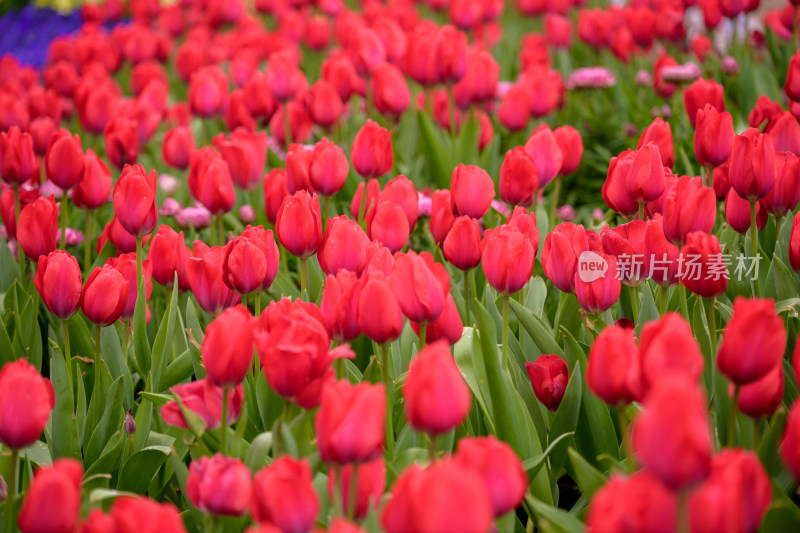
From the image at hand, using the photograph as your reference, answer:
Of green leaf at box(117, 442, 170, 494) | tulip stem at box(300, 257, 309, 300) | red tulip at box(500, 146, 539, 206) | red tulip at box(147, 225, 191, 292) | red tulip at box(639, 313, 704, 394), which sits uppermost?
red tulip at box(639, 313, 704, 394)

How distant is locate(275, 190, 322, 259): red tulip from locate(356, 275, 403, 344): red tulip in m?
0.49

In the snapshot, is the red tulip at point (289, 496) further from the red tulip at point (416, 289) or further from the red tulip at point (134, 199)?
the red tulip at point (134, 199)

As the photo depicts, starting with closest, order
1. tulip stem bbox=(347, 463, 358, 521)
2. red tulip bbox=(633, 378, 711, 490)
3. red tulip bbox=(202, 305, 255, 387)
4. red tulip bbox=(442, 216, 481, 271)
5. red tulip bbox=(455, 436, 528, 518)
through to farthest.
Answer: red tulip bbox=(633, 378, 711, 490) < red tulip bbox=(455, 436, 528, 518) < tulip stem bbox=(347, 463, 358, 521) < red tulip bbox=(202, 305, 255, 387) < red tulip bbox=(442, 216, 481, 271)

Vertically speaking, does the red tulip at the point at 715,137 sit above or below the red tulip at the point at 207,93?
above

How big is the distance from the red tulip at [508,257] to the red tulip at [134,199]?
2.56 feet

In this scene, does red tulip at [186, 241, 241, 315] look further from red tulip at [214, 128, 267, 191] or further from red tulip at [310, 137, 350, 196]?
red tulip at [214, 128, 267, 191]

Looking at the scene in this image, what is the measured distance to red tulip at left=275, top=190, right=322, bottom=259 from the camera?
175cm

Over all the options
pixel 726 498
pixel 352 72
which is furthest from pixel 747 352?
pixel 352 72

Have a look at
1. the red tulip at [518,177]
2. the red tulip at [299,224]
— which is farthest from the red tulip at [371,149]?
the red tulip at [299,224]

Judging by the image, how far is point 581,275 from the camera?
1.59m

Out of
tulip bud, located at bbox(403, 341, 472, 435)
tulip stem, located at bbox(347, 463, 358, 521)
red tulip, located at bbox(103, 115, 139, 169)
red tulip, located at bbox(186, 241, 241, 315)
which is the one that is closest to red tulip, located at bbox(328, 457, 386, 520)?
tulip stem, located at bbox(347, 463, 358, 521)

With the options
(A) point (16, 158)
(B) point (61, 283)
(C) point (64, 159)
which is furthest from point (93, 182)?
(B) point (61, 283)

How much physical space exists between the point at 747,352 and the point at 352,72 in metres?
2.40

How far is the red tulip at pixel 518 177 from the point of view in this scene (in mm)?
2070
